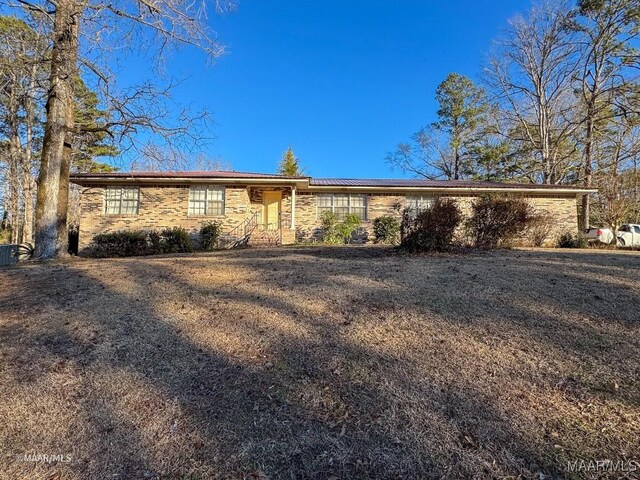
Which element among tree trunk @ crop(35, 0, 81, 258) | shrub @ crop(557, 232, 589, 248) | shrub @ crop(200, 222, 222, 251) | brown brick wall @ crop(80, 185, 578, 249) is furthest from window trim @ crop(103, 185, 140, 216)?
shrub @ crop(557, 232, 589, 248)

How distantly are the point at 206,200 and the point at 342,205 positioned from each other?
5856 mm

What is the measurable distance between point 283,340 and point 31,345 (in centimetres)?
253

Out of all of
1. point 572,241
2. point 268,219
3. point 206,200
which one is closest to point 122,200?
point 206,200

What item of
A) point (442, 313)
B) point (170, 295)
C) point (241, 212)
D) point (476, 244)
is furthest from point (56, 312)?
point (241, 212)

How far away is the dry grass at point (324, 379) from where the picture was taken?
2.20 meters

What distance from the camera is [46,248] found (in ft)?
29.8

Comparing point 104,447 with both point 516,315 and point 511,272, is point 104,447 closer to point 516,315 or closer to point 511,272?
point 516,315

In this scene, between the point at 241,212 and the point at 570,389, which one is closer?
the point at 570,389

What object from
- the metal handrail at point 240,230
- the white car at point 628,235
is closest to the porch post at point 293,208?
the metal handrail at point 240,230

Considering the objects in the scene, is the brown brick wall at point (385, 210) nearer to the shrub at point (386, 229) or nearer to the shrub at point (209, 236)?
the shrub at point (386, 229)

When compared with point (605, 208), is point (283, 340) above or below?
below

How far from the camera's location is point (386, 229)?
571 inches

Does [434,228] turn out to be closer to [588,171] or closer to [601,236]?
[601,236]

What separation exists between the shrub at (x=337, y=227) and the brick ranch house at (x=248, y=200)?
457 mm
